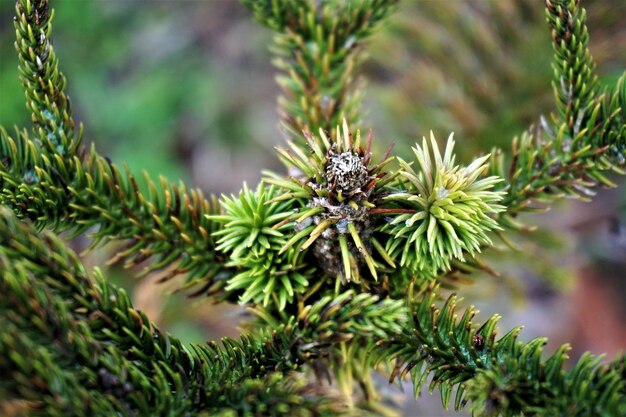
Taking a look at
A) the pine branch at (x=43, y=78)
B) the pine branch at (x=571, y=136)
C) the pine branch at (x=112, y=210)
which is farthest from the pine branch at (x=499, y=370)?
the pine branch at (x=43, y=78)

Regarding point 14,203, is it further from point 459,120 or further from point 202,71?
point 202,71

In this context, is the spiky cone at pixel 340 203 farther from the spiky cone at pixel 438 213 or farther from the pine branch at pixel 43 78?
the pine branch at pixel 43 78

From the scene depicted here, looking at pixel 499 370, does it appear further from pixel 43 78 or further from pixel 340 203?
pixel 43 78

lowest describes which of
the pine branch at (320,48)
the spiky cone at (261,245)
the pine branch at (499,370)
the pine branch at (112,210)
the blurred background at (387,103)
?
the pine branch at (499,370)

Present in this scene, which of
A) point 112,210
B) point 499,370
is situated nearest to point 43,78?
point 112,210

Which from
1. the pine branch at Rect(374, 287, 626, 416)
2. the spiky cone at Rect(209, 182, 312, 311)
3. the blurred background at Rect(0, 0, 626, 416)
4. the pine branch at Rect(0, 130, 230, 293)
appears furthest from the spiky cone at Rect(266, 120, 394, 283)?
the blurred background at Rect(0, 0, 626, 416)

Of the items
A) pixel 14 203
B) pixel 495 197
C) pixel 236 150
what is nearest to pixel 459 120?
pixel 495 197
